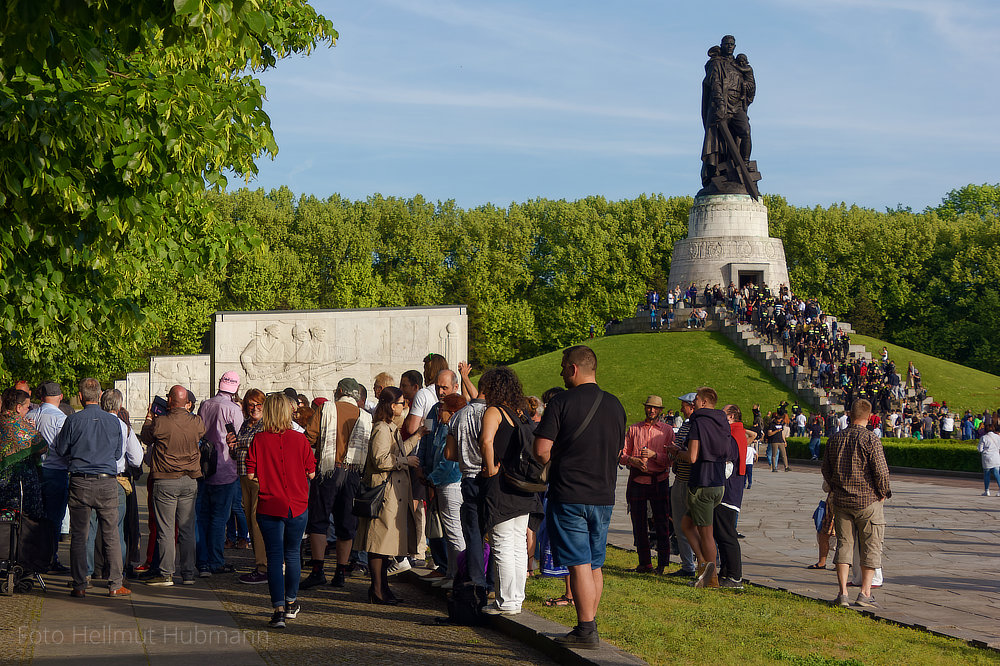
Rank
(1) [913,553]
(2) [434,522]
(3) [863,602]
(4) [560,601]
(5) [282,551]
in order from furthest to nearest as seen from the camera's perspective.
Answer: (1) [913,553]
(2) [434,522]
(3) [863,602]
(4) [560,601]
(5) [282,551]

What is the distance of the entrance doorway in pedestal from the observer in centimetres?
4519

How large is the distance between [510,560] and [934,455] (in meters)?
21.4

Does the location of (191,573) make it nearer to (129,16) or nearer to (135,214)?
(135,214)

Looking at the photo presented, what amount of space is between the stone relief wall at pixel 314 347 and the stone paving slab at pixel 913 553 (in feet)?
19.8

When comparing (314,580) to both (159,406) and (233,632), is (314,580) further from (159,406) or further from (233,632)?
(159,406)

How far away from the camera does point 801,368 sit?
37.8m

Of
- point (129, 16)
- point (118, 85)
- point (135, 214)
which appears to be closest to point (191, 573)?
point (135, 214)

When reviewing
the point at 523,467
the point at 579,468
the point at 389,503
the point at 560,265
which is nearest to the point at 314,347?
the point at 389,503

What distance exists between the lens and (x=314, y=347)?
23109mm

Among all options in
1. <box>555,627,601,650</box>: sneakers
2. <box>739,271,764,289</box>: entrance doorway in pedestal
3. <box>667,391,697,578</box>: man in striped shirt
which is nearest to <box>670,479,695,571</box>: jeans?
<box>667,391,697,578</box>: man in striped shirt

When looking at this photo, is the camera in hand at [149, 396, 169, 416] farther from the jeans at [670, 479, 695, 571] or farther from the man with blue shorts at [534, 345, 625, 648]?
the man with blue shorts at [534, 345, 625, 648]

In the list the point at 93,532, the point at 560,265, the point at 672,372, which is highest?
the point at 560,265

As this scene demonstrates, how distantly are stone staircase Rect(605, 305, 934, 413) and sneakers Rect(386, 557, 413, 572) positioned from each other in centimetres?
2700

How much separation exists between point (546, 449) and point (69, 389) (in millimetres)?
43075
